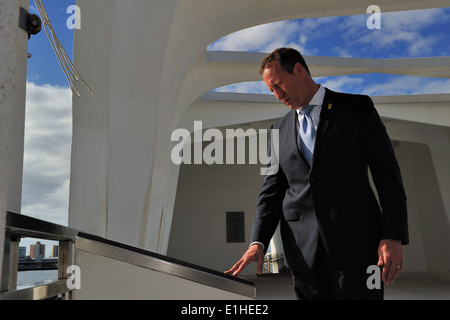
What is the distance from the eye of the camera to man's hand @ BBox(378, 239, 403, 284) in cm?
145

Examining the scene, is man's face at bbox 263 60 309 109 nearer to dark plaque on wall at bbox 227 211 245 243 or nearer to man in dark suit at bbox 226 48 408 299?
man in dark suit at bbox 226 48 408 299

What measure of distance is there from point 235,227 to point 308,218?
48.8 ft

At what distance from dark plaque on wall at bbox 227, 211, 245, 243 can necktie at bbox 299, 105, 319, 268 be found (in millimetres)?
14688

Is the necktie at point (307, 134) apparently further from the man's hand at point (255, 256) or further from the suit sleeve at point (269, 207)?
the man's hand at point (255, 256)

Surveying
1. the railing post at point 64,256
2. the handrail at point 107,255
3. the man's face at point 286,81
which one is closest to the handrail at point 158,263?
the handrail at point 107,255

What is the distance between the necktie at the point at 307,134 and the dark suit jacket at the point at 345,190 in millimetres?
34

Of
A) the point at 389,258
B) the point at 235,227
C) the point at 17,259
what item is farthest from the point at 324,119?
the point at 235,227

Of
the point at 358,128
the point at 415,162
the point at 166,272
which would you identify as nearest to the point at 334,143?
the point at 358,128

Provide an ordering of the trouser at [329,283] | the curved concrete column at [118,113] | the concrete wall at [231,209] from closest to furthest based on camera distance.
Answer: the trouser at [329,283], the curved concrete column at [118,113], the concrete wall at [231,209]

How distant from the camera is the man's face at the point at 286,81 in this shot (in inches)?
67.8

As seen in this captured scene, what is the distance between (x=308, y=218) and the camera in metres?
1.64

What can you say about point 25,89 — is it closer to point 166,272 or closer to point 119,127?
point 166,272

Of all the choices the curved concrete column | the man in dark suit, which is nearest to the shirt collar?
the man in dark suit

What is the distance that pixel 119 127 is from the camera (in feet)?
15.2
